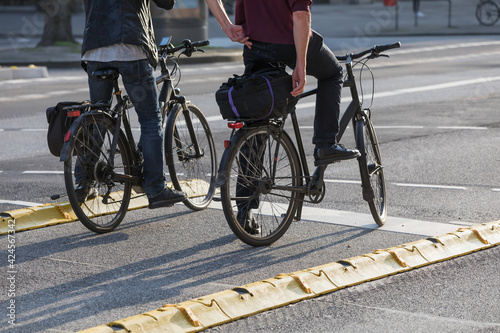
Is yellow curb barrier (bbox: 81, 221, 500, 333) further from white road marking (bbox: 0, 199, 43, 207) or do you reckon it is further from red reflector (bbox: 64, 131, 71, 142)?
white road marking (bbox: 0, 199, 43, 207)

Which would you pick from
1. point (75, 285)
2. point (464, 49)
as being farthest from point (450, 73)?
point (75, 285)

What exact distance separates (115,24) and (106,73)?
1.02ft

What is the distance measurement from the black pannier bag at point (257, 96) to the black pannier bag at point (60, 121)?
3.22 feet

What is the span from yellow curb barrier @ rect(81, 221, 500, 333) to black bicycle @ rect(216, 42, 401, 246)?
74cm

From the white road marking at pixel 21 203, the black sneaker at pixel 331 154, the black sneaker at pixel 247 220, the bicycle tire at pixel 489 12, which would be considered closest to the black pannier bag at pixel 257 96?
the black sneaker at pixel 331 154

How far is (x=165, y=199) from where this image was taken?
19.8ft

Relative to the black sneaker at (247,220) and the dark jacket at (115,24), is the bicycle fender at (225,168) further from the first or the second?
the dark jacket at (115,24)

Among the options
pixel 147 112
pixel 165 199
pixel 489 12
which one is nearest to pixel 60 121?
pixel 147 112

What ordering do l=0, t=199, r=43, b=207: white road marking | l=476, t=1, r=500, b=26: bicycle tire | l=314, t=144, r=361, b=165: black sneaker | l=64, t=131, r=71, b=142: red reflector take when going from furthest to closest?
l=476, t=1, r=500, b=26: bicycle tire → l=0, t=199, r=43, b=207: white road marking → l=314, t=144, r=361, b=165: black sneaker → l=64, t=131, r=71, b=142: red reflector

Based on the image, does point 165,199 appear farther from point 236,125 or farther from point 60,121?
point 236,125

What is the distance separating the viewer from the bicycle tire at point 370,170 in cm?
601

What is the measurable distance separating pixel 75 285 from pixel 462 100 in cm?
1017

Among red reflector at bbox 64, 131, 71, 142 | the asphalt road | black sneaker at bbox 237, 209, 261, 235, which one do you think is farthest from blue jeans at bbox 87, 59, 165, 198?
black sneaker at bbox 237, 209, 261, 235

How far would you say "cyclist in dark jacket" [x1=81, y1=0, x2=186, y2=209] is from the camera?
5.77 metres
